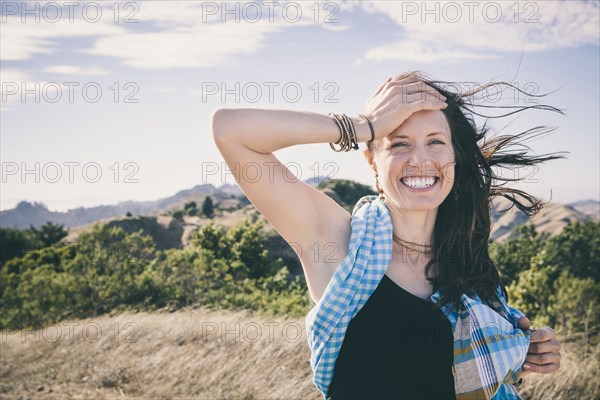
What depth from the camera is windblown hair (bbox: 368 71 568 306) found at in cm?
210

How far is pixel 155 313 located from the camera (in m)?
6.98

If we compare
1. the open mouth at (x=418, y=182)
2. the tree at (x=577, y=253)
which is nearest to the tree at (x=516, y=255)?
the tree at (x=577, y=253)

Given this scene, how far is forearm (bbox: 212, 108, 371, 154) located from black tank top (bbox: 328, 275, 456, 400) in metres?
0.60

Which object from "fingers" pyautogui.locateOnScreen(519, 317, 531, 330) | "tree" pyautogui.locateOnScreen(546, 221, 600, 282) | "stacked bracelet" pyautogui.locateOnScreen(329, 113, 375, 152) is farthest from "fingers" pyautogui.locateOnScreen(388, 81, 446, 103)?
"tree" pyautogui.locateOnScreen(546, 221, 600, 282)

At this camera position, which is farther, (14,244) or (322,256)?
(14,244)

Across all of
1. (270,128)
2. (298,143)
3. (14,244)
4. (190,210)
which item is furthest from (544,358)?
(190,210)

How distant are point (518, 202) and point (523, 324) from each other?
2.14ft

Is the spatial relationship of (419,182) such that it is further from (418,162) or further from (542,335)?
(542,335)

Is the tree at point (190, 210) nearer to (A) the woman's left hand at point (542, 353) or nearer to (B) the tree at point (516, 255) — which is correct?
(B) the tree at point (516, 255)

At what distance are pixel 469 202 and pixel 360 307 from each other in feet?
2.73

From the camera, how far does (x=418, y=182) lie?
2.00m

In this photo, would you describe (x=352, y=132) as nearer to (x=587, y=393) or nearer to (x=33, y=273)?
(x=587, y=393)

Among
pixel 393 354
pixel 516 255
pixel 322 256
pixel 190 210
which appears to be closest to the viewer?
pixel 393 354

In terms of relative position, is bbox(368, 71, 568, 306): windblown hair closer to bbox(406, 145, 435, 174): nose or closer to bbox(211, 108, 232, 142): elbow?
bbox(406, 145, 435, 174): nose
